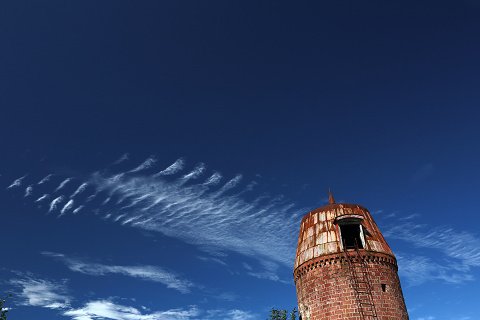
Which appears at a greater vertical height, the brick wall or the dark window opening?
the dark window opening

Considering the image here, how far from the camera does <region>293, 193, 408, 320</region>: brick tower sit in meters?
19.6

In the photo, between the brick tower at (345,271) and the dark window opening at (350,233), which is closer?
the brick tower at (345,271)

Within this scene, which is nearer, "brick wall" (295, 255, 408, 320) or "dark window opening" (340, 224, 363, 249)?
"brick wall" (295, 255, 408, 320)

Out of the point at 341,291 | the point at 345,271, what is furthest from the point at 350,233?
the point at 341,291

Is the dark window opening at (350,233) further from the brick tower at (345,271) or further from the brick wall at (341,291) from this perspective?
the brick wall at (341,291)

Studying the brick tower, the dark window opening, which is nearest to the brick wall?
the brick tower

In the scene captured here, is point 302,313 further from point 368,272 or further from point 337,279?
point 368,272

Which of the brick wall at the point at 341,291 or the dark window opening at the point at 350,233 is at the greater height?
the dark window opening at the point at 350,233

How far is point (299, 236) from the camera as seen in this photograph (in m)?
24.9

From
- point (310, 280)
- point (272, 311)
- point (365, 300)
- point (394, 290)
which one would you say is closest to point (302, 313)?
point (310, 280)

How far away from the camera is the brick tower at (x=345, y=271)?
64.4ft

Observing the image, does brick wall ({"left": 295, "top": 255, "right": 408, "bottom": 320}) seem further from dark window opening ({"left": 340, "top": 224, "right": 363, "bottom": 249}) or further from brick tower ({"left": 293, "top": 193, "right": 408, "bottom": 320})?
dark window opening ({"left": 340, "top": 224, "right": 363, "bottom": 249})

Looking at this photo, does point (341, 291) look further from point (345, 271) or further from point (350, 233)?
point (350, 233)

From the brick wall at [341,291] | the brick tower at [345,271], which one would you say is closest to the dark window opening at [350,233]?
the brick tower at [345,271]
